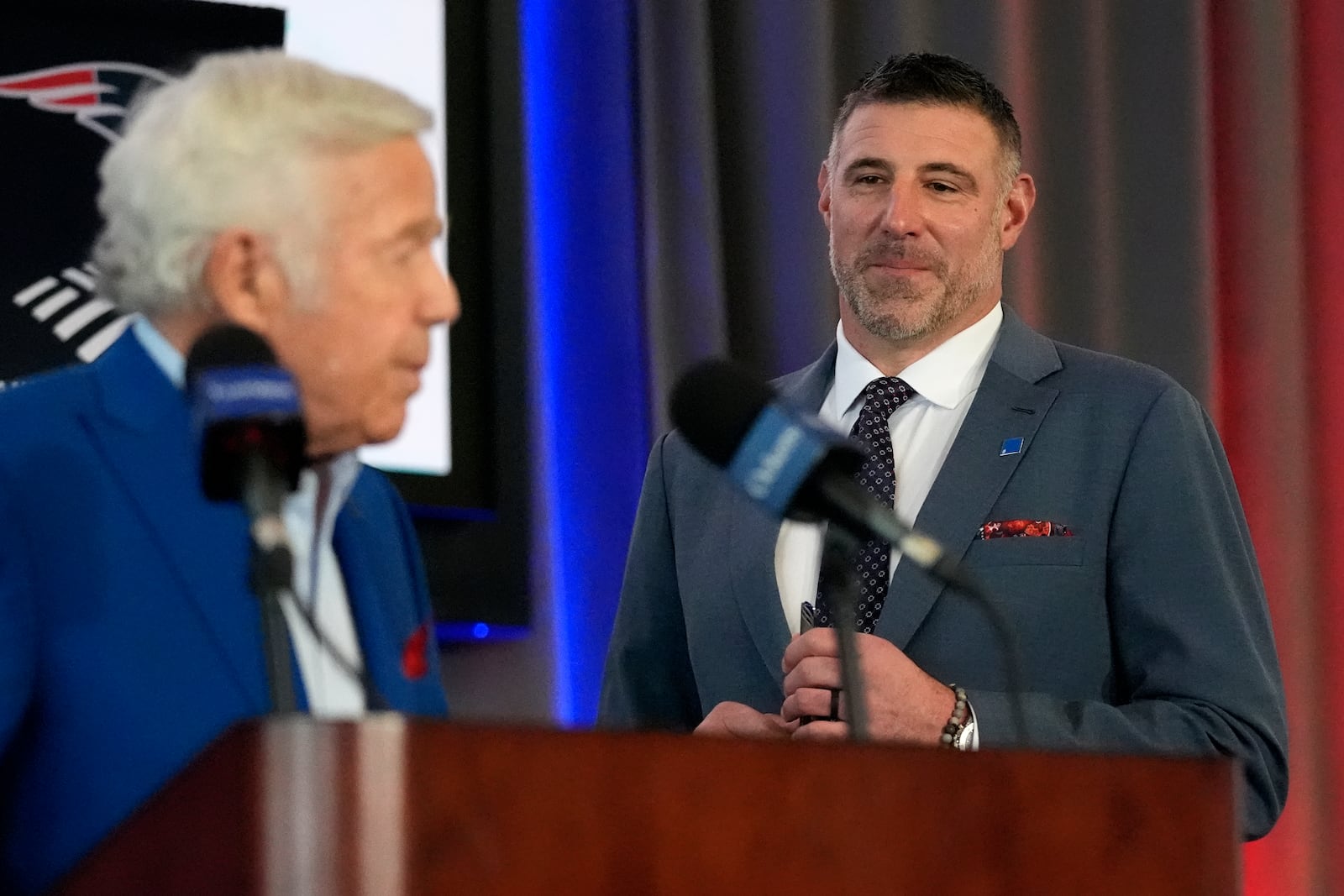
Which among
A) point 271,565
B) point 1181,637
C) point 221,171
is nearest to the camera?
point 271,565

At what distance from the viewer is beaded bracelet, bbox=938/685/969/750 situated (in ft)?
7.12

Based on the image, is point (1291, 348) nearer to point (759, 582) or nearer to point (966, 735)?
point (759, 582)

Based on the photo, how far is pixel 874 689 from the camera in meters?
2.13

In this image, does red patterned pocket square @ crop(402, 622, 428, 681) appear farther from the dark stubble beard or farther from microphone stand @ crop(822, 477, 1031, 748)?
the dark stubble beard

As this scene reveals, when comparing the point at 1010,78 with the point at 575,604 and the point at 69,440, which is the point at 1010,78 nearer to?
the point at 575,604

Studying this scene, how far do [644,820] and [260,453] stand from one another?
0.40 metres

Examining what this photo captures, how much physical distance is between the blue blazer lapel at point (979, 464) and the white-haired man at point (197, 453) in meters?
0.76

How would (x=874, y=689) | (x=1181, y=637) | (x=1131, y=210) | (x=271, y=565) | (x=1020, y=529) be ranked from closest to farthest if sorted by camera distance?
(x=271, y=565)
(x=874, y=689)
(x=1181, y=637)
(x=1020, y=529)
(x=1131, y=210)

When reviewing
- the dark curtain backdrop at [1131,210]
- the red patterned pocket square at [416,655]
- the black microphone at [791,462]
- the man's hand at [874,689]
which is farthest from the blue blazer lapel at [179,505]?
the dark curtain backdrop at [1131,210]

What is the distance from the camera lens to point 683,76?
3.19m

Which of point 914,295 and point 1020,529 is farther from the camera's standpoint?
point 914,295

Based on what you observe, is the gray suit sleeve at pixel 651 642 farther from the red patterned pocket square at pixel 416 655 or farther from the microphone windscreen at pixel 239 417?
the microphone windscreen at pixel 239 417

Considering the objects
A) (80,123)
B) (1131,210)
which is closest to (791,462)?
(80,123)

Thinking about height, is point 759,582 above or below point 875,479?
below
